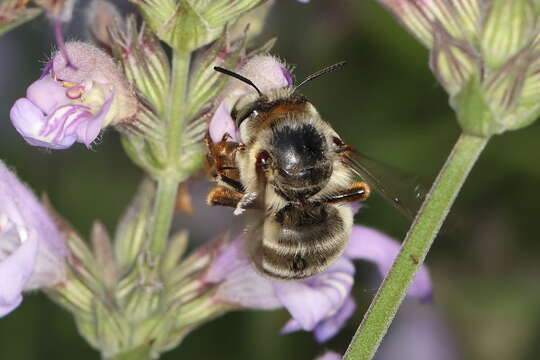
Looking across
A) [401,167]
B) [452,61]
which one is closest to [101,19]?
[452,61]

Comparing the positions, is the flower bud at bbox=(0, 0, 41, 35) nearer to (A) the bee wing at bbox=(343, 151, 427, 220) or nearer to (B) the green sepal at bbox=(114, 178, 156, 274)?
(B) the green sepal at bbox=(114, 178, 156, 274)

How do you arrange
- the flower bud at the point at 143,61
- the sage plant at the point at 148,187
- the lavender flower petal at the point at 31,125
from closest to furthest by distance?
the lavender flower petal at the point at 31,125
the sage plant at the point at 148,187
the flower bud at the point at 143,61

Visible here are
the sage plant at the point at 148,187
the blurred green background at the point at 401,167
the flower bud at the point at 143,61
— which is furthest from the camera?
the blurred green background at the point at 401,167

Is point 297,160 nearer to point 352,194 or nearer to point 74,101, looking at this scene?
point 352,194

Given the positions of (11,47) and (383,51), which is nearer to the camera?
(383,51)

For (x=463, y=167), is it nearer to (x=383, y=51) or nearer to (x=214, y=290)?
(x=214, y=290)

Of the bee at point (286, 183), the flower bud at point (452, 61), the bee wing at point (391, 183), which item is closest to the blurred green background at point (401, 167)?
the bee wing at point (391, 183)

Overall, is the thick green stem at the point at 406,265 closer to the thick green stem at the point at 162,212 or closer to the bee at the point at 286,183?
the bee at the point at 286,183

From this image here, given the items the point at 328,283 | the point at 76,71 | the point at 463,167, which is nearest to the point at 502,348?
the point at 328,283
